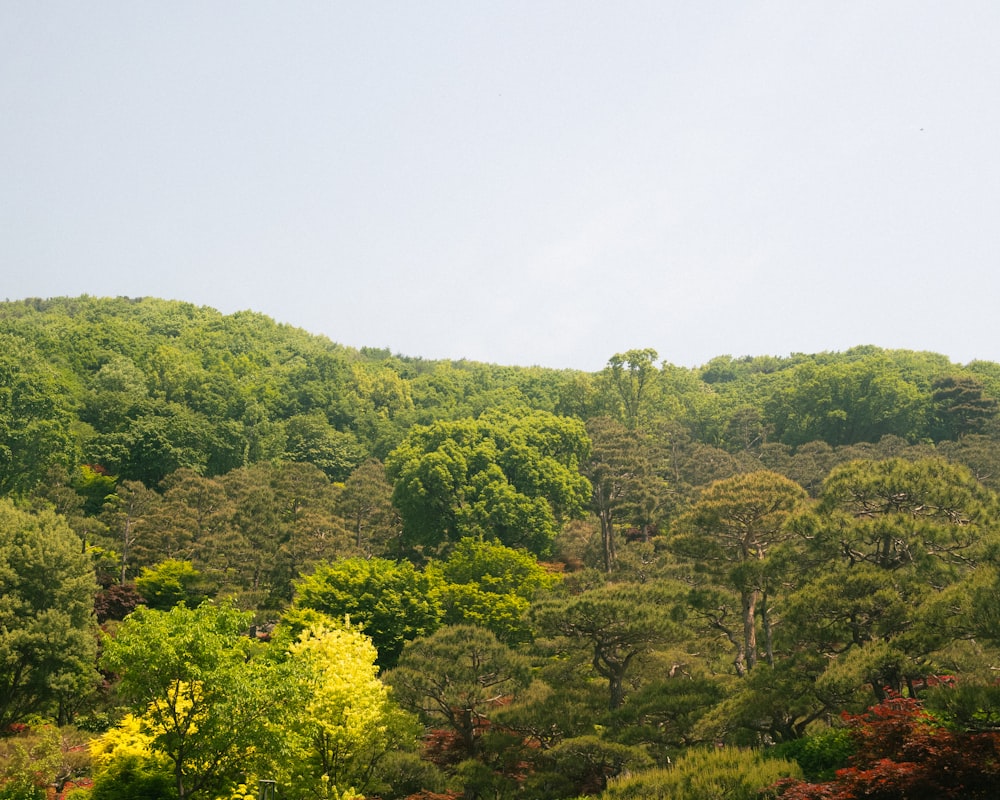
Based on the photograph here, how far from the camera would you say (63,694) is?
26.5 m

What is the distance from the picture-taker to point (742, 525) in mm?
24641

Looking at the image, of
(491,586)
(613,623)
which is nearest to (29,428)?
(491,586)

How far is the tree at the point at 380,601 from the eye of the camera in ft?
99.7

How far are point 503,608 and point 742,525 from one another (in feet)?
34.0

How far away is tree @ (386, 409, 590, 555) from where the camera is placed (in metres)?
42.2

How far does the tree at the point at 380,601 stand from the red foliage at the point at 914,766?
1900cm

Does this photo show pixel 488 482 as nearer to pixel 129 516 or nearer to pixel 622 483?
pixel 622 483

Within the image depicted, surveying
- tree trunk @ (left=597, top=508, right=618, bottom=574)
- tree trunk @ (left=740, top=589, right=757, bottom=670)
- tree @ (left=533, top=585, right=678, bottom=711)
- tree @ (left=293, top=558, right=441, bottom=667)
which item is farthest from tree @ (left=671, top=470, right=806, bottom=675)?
tree trunk @ (left=597, top=508, right=618, bottom=574)

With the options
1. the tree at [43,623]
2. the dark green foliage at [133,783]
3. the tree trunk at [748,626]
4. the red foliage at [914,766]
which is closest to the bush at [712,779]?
the red foliage at [914,766]

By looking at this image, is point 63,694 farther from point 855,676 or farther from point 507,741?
point 855,676

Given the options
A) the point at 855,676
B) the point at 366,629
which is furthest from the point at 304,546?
the point at 855,676

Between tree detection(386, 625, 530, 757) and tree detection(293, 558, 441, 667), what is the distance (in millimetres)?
8259

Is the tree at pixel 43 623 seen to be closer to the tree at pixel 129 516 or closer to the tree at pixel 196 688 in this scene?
the tree at pixel 129 516

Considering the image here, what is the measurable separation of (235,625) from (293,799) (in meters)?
4.90
